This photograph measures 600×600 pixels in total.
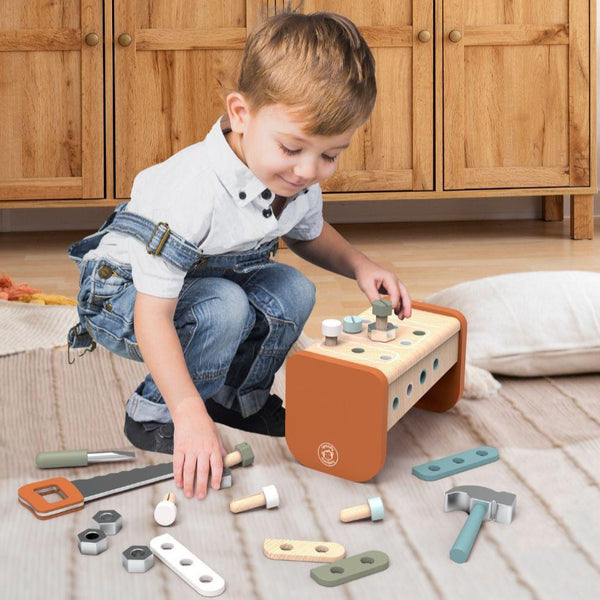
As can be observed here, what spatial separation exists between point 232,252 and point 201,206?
11 centimetres

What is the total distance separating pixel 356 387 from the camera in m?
0.94

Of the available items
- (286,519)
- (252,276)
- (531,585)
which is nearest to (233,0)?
(252,276)

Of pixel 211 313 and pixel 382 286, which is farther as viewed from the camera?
pixel 382 286

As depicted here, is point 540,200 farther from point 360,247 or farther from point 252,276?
point 252,276

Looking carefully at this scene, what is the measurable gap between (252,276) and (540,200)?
179 centimetres

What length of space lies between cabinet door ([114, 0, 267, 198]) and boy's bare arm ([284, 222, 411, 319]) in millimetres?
1125

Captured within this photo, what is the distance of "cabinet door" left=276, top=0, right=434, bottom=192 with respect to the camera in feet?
7.61

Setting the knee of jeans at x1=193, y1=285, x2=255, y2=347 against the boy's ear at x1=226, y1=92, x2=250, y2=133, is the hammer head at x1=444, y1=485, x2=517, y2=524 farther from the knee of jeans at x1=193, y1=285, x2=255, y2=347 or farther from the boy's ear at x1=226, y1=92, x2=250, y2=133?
the boy's ear at x1=226, y1=92, x2=250, y2=133

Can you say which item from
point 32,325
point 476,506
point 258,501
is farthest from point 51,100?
point 476,506

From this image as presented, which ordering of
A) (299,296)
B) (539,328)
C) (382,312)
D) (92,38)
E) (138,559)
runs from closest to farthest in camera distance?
(138,559) < (382,312) < (299,296) < (539,328) < (92,38)

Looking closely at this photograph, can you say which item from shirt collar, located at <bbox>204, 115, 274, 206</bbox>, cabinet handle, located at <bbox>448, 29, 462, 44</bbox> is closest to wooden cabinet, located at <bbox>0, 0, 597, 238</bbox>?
cabinet handle, located at <bbox>448, 29, 462, 44</bbox>

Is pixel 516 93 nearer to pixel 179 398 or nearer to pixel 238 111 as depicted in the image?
pixel 238 111

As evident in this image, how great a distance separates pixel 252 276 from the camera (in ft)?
3.89

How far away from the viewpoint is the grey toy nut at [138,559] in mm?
813
